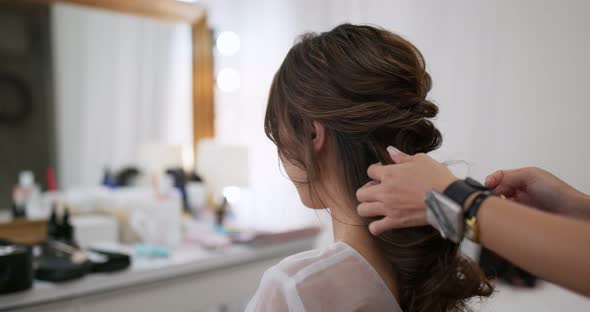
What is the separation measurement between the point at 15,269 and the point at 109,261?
0.25 metres

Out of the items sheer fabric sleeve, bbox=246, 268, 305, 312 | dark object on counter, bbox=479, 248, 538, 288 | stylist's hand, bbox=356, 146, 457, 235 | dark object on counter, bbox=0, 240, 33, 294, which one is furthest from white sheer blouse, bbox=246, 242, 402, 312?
dark object on counter, bbox=0, 240, 33, 294

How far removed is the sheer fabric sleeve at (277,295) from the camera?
0.66m

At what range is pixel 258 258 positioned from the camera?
1729mm

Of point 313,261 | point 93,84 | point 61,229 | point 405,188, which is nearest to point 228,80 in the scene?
point 93,84

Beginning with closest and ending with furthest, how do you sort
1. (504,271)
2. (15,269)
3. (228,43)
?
(504,271) < (15,269) < (228,43)

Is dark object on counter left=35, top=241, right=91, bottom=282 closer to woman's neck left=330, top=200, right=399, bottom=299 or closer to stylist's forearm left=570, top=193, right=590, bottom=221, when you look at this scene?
woman's neck left=330, top=200, right=399, bottom=299

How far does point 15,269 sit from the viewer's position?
1.17m

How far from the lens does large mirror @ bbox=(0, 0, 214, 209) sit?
1619 mm

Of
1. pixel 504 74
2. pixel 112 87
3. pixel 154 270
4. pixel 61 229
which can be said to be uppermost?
pixel 112 87

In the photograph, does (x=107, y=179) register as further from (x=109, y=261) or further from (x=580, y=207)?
(x=580, y=207)

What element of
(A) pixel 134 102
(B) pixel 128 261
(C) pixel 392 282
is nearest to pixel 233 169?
(A) pixel 134 102

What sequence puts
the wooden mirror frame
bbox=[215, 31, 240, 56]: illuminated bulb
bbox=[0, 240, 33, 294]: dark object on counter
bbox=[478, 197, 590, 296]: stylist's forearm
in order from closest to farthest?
bbox=[478, 197, 590, 296]: stylist's forearm
bbox=[0, 240, 33, 294]: dark object on counter
the wooden mirror frame
bbox=[215, 31, 240, 56]: illuminated bulb

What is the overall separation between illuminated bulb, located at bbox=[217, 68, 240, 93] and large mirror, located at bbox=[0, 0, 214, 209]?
87 millimetres

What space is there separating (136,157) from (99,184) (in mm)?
189
